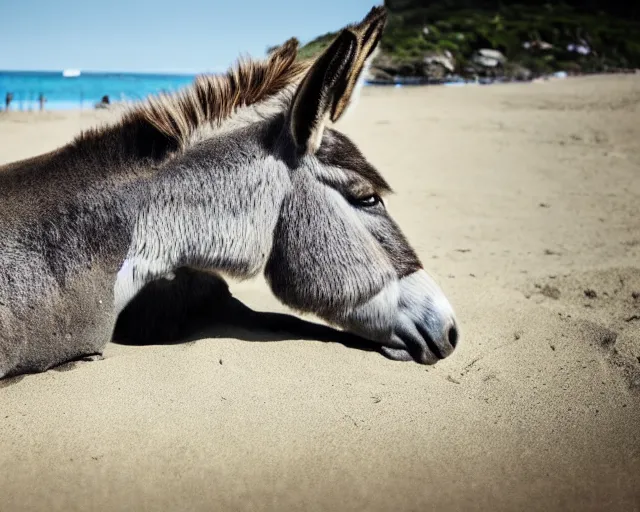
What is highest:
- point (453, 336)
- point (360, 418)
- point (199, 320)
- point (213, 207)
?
point (213, 207)

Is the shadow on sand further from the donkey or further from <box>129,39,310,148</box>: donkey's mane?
<box>129,39,310,148</box>: donkey's mane

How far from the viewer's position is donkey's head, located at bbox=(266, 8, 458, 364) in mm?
2773

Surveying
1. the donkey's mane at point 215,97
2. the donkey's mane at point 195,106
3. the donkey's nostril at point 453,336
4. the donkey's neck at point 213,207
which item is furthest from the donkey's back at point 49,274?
the donkey's nostril at point 453,336

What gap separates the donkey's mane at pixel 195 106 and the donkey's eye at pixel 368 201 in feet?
2.41

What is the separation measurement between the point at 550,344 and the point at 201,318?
2.17 m

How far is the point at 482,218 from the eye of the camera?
6.81m

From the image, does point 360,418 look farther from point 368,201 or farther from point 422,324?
point 368,201

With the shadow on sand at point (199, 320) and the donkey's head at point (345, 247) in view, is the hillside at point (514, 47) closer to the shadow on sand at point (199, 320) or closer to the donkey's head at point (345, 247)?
the shadow on sand at point (199, 320)

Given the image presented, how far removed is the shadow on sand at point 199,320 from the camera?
304 centimetres

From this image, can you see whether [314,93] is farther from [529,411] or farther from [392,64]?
[392,64]

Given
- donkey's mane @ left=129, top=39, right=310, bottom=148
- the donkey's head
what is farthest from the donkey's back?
the donkey's head

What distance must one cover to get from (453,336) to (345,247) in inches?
31.2

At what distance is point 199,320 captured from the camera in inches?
134

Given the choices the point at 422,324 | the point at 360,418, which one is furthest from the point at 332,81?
the point at 360,418
